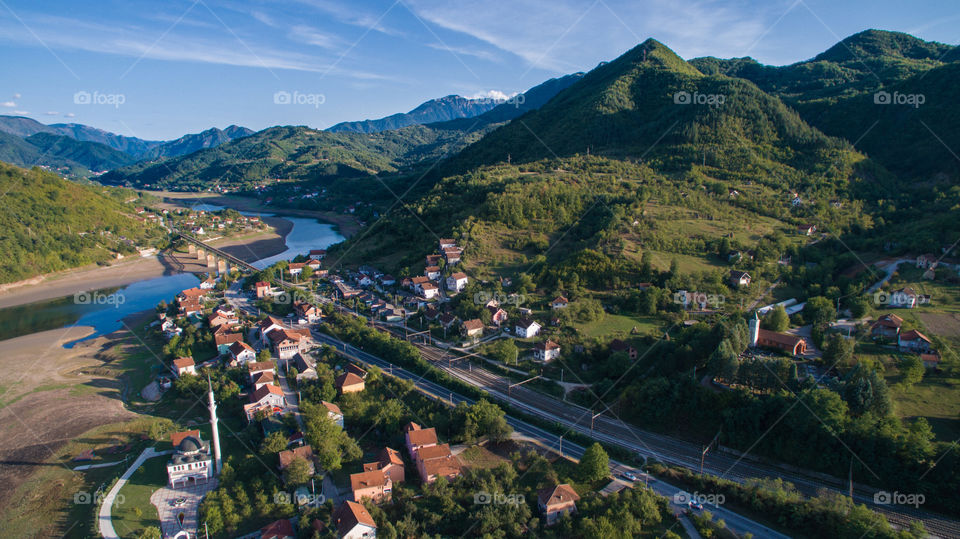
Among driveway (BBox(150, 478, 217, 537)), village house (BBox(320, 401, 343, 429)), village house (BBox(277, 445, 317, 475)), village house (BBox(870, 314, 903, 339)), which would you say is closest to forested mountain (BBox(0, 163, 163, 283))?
driveway (BBox(150, 478, 217, 537))

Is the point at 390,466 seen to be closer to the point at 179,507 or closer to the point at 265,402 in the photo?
the point at 179,507

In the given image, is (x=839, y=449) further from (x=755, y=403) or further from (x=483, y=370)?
(x=483, y=370)

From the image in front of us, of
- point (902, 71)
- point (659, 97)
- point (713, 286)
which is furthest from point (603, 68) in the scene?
point (713, 286)

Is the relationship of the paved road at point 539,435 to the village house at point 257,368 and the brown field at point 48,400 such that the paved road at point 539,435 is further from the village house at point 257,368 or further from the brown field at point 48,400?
the brown field at point 48,400

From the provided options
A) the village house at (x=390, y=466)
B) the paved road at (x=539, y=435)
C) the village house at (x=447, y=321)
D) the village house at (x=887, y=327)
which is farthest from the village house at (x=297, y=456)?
the village house at (x=887, y=327)

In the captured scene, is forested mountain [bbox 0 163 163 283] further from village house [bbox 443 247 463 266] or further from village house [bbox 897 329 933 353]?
village house [bbox 897 329 933 353]

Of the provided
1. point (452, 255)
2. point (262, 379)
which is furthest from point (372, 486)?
point (452, 255)

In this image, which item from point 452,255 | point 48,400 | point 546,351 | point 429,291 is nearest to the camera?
point 546,351
